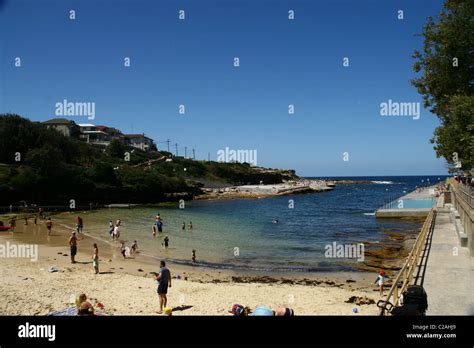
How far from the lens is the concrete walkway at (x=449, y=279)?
40.3 feet

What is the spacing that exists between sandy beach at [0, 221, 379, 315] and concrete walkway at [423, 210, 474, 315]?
2.42m

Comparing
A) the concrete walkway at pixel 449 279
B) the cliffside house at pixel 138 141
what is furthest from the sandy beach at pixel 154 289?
the cliffside house at pixel 138 141

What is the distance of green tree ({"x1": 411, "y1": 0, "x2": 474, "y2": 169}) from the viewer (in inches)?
680

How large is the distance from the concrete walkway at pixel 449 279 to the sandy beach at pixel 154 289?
95.4 inches

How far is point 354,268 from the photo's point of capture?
23922 millimetres

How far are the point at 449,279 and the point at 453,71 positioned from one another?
10672mm

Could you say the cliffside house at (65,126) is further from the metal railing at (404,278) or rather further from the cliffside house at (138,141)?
the metal railing at (404,278)

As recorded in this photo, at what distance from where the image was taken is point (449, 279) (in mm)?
15344

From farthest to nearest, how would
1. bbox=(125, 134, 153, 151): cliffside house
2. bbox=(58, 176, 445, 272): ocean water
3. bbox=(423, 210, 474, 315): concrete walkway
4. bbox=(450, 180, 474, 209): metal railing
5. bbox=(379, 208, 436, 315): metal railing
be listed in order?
bbox=(125, 134, 153, 151): cliffside house → bbox=(58, 176, 445, 272): ocean water → bbox=(450, 180, 474, 209): metal railing → bbox=(423, 210, 474, 315): concrete walkway → bbox=(379, 208, 436, 315): metal railing

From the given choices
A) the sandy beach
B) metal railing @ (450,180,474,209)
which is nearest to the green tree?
metal railing @ (450,180,474,209)

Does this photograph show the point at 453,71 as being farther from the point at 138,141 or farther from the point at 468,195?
the point at 138,141

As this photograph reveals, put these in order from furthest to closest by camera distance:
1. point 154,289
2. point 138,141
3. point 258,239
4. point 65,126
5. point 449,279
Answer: point 138,141 → point 65,126 → point 258,239 → point 154,289 → point 449,279

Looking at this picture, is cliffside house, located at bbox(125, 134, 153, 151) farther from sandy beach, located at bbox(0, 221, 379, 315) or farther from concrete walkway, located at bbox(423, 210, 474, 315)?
concrete walkway, located at bbox(423, 210, 474, 315)

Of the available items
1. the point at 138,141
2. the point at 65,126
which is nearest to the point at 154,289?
the point at 65,126
